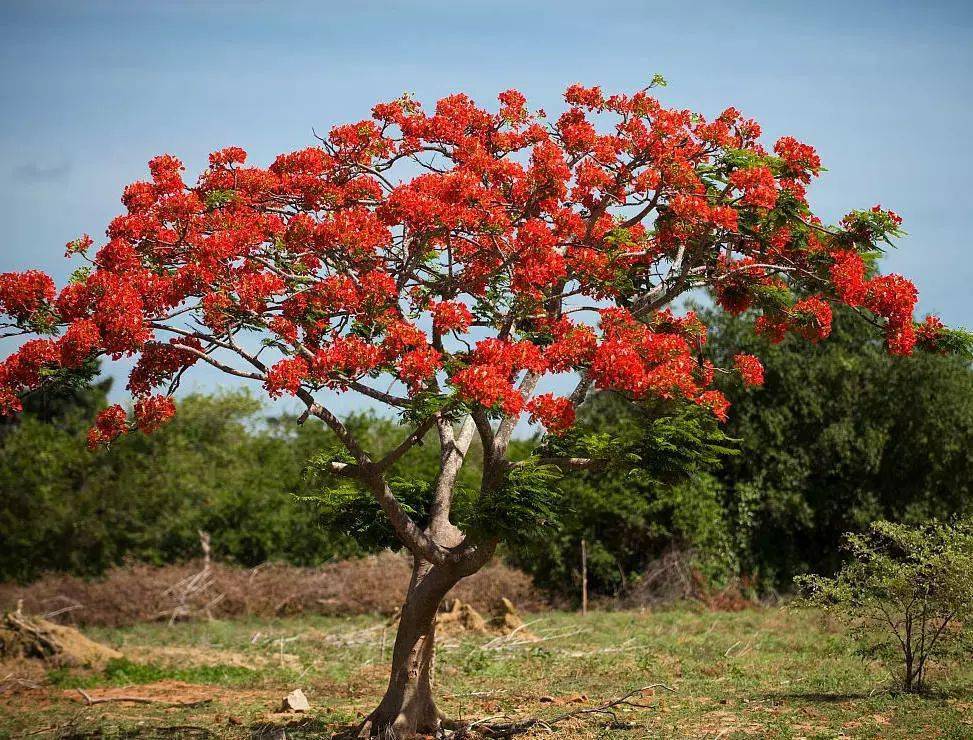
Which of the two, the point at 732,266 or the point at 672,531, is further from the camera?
the point at 672,531

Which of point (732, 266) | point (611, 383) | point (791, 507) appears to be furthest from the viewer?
point (791, 507)

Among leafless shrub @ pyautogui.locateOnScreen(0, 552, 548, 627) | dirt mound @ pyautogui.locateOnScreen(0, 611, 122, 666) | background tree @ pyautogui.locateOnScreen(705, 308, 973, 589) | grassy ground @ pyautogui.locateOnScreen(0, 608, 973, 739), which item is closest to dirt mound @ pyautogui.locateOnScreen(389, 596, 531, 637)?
grassy ground @ pyautogui.locateOnScreen(0, 608, 973, 739)

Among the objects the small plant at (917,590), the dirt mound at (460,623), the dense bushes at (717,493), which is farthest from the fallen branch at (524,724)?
the dense bushes at (717,493)

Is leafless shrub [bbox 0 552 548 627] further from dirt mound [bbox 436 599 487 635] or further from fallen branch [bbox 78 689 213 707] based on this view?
fallen branch [bbox 78 689 213 707]

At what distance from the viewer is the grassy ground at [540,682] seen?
1041 centimetres

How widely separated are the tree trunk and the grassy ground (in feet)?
A: 3.13

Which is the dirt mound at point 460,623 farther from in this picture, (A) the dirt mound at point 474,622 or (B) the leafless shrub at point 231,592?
(B) the leafless shrub at point 231,592

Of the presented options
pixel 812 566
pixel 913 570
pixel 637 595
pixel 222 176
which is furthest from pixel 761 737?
pixel 812 566

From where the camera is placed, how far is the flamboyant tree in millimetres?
8180

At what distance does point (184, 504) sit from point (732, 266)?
15.9 meters

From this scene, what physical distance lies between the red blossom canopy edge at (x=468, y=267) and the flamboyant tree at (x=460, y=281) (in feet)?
0.07

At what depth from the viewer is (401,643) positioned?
31.8 ft

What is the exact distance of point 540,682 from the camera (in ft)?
42.3

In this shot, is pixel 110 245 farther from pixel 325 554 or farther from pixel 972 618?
pixel 325 554
